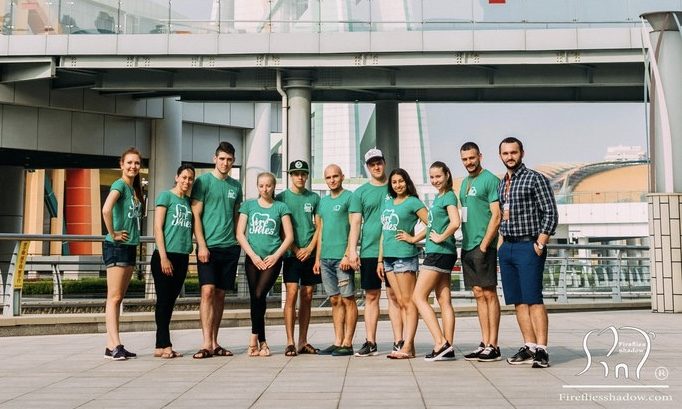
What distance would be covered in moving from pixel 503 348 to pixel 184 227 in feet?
12.1

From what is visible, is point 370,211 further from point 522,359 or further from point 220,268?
point 522,359

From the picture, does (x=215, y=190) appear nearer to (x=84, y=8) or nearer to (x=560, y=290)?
(x=560, y=290)

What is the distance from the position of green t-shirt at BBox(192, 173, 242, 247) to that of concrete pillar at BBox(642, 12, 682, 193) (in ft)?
35.5

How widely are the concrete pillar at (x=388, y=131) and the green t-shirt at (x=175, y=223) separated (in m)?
20.4

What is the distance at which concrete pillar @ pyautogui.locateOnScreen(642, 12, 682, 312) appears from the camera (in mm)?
16125

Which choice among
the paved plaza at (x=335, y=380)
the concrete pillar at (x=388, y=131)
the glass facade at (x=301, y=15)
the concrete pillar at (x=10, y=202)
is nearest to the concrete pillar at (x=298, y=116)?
the glass facade at (x=301, y=15)

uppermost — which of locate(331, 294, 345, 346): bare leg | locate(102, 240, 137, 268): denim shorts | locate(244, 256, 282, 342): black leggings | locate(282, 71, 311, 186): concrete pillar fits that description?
locate(282, 71, 311, 186): concrete pillar

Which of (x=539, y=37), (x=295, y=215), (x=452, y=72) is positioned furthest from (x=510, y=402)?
(x=452, y=72)

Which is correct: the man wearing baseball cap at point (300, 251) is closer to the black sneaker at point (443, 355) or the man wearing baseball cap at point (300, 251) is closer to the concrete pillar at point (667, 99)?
the black sneaker at point (443, 355)

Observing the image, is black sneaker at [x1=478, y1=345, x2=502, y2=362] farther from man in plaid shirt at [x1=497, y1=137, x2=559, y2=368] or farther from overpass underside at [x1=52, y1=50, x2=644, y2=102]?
overpass underside at [x1=52, y1=50, x2=644, y2=102]

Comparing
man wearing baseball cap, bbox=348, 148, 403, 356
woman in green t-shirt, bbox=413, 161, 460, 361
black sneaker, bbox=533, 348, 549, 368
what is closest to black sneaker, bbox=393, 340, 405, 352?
man wearing baseball cap, bbox=348, 148, 403, 356

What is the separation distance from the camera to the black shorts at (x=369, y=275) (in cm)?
866

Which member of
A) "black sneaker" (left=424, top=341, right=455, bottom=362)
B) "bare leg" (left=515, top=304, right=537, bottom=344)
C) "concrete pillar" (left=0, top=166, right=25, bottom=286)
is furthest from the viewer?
"concrete pillar" (left=0, top=166, right=25, bottom=286)

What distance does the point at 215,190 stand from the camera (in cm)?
873
